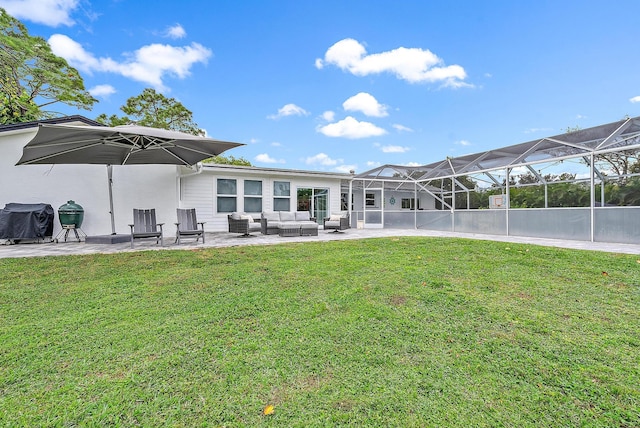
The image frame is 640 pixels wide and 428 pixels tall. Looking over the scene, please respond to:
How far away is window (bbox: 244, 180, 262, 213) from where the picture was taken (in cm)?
1199

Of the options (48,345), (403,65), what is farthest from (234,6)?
(48,345)

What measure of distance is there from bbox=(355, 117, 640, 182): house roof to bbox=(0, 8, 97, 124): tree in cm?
1644

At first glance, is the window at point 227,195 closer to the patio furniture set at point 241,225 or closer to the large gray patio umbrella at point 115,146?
the patio furniture set at point 241,225

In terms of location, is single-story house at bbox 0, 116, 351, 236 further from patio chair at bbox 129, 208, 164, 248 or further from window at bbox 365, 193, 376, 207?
window at bbox 365, 193, 376, 207

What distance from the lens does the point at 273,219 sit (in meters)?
10.8

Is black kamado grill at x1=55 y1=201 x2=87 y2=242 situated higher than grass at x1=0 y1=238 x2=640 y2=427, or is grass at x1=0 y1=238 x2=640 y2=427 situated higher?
black kamado grill at x1=55 y1=201 x2=87 y2=242

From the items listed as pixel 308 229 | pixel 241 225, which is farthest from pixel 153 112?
pixel 308 229

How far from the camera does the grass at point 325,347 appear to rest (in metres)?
1.61

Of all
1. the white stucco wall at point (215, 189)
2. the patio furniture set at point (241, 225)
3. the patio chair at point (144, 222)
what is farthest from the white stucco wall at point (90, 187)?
the patio chair at point (144, 222)

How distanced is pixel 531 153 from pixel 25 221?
1518 cm

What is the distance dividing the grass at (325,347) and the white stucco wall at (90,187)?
5.18 meters

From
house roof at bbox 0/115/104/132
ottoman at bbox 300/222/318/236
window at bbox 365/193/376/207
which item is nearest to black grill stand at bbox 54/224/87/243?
house roof at bbox 0/115/104/132

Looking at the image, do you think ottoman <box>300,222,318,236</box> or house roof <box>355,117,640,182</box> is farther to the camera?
ottoman <box>300,222,318,236</box>

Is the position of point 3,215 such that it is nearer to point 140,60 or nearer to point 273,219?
point 273,219
